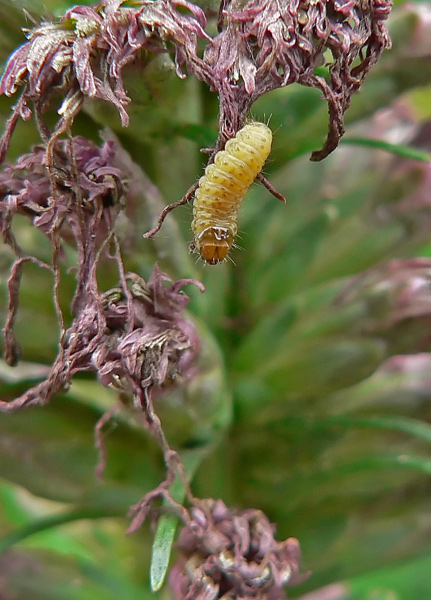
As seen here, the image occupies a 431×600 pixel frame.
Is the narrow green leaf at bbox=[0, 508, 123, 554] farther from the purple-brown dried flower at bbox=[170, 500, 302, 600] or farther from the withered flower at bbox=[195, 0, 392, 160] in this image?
the withered flower at bbox=[195, 0, 392, 160]

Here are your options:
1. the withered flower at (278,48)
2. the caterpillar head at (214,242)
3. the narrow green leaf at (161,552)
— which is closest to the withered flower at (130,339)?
the caterpillar head at (214,242)

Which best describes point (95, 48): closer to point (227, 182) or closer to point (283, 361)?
point (227, 182)

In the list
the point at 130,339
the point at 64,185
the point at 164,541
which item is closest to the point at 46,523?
the point at 164,541

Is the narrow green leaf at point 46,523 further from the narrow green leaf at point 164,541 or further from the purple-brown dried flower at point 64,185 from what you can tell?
the purple-brown dried flower at point 64,185

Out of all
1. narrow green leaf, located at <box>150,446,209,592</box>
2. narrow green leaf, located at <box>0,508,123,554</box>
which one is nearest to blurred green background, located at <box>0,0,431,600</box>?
narrow green leaf, located at <box>0,508,123,554</box>

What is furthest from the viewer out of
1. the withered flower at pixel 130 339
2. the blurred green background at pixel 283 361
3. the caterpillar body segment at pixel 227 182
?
the blurred green background at pixel 283 361

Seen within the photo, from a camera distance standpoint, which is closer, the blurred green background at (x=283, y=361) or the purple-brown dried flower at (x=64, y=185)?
the purple-brown dried flower at (x=64, y=185)

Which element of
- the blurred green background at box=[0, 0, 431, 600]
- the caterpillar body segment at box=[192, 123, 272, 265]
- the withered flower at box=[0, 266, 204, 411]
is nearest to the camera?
the caterpillar body segment at box=[192, 123, 272, 265]
